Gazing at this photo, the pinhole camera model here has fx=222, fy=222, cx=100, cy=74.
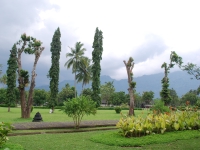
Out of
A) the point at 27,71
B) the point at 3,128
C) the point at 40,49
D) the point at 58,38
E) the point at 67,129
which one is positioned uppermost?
the point at 58,38

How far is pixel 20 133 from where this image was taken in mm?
9977

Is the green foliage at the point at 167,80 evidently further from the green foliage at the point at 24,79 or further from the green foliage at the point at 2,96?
the green foliage at the point at 2,96

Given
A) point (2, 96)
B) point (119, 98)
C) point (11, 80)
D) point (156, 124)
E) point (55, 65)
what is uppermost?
point (55, 65)

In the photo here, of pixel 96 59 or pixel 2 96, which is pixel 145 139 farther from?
pixel 2 96

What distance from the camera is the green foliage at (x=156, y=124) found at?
8.39 meters

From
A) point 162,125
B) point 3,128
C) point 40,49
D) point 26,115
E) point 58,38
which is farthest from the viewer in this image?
point 58,38

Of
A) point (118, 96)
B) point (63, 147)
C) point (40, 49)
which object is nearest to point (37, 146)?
point (63, 147)

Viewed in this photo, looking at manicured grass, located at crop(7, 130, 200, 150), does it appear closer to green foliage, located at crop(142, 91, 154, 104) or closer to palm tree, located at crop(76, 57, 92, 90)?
palm tree, located at crop(76, 57, 92, 90)

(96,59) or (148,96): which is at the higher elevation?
(96,59)

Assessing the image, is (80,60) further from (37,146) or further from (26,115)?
(37,146)

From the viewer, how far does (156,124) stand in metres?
8.70

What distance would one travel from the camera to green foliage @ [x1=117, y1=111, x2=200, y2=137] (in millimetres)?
8391

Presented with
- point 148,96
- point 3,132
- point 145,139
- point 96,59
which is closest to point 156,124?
point 145,139

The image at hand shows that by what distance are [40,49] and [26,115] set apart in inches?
229
